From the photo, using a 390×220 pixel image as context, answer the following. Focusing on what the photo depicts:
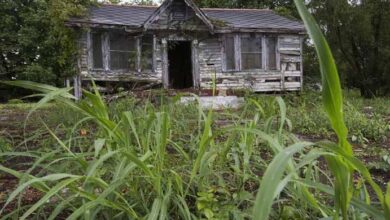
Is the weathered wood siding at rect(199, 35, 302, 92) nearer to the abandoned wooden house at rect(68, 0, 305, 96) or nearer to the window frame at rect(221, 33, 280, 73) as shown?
the abandoned wooden house at rect(68, 0, 305, 96)

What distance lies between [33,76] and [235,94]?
1096 centimetres

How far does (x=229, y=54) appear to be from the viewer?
1511 cm

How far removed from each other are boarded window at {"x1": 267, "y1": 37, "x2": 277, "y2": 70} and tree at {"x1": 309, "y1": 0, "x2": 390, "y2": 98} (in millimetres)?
3724

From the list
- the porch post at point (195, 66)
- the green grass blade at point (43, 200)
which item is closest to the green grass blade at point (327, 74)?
the green grass blade at point (43, 200)

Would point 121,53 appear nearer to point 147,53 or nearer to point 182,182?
point 147,53

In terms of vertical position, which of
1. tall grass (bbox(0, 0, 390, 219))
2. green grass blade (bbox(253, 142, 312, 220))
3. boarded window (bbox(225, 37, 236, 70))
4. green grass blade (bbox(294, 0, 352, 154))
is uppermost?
boarded window (bbox(225, 37, 236, 70))

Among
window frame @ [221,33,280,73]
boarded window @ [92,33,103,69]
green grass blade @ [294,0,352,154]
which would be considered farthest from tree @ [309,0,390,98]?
green grass blade @ [294,0,352,154]

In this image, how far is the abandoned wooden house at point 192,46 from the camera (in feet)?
43.9

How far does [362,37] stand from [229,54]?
679 cm

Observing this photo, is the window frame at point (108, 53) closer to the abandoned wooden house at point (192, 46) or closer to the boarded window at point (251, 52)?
the abandoned wooden house at point (192, 46)

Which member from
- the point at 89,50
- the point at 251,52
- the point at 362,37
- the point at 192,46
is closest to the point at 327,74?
the point at 89,50

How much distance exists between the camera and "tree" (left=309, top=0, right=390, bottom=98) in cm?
1772

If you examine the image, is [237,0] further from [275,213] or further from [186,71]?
[275,213]

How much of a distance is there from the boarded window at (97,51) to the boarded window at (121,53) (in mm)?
359
